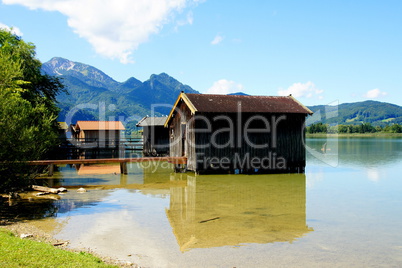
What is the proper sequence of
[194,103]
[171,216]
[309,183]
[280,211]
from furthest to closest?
[194,103] → [309,183] → [280,211] → [171,216]

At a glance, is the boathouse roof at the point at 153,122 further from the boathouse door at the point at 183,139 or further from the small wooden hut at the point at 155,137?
the boathouse door at the point at 183,139

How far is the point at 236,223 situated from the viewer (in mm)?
13281

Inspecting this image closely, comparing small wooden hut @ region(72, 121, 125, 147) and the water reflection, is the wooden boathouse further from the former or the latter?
small wooden hut @ region(72, 121, 125, 147)

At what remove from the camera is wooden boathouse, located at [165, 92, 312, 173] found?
2706 cm

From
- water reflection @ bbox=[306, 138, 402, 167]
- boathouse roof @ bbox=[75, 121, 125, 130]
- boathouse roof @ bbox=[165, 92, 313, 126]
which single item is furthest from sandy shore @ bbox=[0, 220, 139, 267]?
boathouse roof @ bbox=[75, 121, 125, 130]

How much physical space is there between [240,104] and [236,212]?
46.9 feet

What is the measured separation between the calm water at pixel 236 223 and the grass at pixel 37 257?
1366mm

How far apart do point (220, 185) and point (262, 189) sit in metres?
2.78

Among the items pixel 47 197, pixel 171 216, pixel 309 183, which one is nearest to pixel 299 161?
pixel 309 183

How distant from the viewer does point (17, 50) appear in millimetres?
28266

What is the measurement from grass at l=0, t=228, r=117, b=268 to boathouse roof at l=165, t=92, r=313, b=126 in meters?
17.9

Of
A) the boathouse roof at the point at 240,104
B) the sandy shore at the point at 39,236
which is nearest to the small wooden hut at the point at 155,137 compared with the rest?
the boathouse roof at the point at 240,104

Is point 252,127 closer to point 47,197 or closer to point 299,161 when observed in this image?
point 299,161

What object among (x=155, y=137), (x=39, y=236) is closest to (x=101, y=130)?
(x=155, y=137)
